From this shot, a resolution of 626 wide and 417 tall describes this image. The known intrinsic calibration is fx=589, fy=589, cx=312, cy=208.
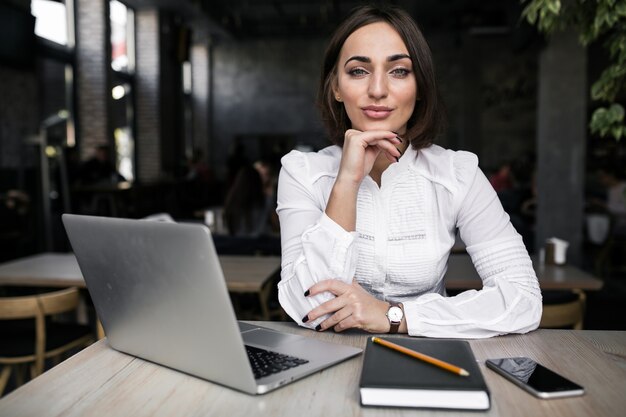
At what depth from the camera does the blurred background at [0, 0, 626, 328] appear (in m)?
5.33

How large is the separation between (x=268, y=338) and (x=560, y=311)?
4.83 ft

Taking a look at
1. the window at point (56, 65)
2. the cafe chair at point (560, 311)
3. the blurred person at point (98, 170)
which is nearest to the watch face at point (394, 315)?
the cafe chair at point (560, 311)

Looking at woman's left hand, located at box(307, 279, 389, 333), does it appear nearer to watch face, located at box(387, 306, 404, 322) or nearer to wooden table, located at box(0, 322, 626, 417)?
watch face, located at box(387, 306, 404, 322)

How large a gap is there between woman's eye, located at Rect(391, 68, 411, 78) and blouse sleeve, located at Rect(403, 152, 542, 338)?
245mm

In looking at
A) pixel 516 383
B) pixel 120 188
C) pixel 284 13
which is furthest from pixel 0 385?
pixel 284 13

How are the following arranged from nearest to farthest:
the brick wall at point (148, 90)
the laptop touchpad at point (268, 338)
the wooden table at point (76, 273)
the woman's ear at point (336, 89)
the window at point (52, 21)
→ the laptop touchpad at point (268, 338) < the woman's ear at point (336, 89) < the wooden table at point (76, 273) < the window at point (52, 21) < the brick wall at point (148, 90)

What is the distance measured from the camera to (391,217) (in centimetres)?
141

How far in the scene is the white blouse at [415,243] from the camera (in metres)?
1.20

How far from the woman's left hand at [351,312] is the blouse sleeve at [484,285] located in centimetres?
6

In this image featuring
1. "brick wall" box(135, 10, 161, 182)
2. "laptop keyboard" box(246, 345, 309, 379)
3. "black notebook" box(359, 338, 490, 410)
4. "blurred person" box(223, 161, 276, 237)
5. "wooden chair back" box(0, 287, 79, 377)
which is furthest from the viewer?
"brick wall" box(135, 10, 161, 182)

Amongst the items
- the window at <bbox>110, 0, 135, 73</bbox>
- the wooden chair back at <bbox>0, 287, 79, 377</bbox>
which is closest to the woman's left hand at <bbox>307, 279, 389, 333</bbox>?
the wooden chair back at <bbox>0, 287, 79, 377</bbox>

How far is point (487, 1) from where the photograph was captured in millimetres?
10117

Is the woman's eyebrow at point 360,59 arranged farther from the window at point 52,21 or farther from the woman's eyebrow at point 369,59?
the window at point 52,21

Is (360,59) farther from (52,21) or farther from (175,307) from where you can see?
(52,21)
